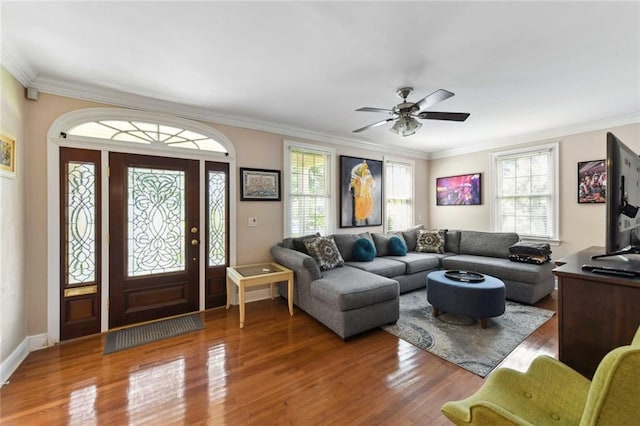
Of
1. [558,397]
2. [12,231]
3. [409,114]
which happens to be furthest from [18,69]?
[558,397]

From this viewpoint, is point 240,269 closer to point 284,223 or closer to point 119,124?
point 284,223

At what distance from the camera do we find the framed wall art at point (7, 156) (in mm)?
2066

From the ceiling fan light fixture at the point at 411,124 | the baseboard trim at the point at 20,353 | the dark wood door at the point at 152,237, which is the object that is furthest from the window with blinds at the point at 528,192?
the baseboard trim at the point at 20,353

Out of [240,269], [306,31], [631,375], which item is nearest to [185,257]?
[240,269]

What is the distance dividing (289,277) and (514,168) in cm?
445

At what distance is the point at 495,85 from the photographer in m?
2.70

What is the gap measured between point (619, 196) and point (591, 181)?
348cm

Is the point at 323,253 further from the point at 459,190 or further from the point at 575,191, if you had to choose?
the point at 575,191

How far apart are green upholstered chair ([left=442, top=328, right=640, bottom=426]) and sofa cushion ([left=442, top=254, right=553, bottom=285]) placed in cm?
276

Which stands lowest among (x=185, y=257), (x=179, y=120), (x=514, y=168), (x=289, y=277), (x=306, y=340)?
(x=306, y=340)

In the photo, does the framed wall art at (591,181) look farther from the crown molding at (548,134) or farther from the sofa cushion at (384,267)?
the sofa cushion at (384,267)

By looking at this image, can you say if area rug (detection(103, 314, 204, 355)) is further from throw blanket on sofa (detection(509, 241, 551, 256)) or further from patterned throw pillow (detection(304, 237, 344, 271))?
throw blanket on sofa (detection(509, 241, 551, 256))

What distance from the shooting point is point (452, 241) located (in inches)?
194

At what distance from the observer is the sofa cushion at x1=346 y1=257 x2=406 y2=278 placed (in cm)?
370
